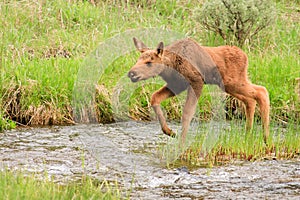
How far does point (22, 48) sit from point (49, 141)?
10.8ft

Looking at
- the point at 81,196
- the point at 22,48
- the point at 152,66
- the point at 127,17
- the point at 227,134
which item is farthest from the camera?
the point at 127,17

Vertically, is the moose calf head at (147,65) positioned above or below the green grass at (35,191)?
above

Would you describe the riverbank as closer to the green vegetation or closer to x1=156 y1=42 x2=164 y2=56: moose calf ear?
the green vegetation

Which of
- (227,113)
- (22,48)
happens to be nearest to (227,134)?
(227,113)

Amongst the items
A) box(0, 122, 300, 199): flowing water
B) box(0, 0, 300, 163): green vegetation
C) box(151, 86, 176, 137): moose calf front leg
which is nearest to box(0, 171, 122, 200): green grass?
box(0, 122, 300, 199): flowing water

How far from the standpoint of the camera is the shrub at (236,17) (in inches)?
464

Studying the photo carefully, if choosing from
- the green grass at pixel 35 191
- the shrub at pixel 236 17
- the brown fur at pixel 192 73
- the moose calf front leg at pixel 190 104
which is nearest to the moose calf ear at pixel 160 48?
the brown fur at pixel 192 73

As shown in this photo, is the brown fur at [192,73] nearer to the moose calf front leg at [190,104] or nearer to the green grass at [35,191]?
the moose calf front leg at [190,104]

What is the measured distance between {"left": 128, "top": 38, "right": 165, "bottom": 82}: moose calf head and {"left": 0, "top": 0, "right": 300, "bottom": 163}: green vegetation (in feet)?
3.76

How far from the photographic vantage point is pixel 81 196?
489cm

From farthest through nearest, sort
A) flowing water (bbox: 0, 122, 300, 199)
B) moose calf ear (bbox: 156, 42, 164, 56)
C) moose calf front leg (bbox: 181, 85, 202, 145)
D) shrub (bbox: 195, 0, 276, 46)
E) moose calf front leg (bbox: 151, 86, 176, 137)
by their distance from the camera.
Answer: shrub (bbox: 195, 0, 276, 46) → moose calf front leg (bbox: 181, 85, 202, 145) → moose calf front leg (bbox: 151, 86, 176, 137) → moose calf ear (bbox: 156, 42, 164, 56) → flowing water (bbox: 0, 122, 300, 199)

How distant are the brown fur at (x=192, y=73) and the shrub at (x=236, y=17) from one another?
3.45 metres

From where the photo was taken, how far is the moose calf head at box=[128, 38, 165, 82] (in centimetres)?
702

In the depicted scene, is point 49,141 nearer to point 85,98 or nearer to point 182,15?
point 85,98
